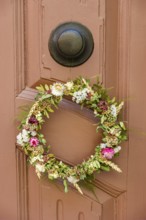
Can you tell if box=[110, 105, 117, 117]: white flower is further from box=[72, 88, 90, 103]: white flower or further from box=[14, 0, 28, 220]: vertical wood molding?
box=[14, 0, 28, 220]: vertical wood molding

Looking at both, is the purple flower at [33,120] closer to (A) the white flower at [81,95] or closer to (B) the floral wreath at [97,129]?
(B) the floral wreath at [97,129]

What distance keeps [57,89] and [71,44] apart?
0.37 ft

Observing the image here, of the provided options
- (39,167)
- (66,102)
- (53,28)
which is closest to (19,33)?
(53,28)

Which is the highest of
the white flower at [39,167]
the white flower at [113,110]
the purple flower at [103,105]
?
the purple flower at [103,105]

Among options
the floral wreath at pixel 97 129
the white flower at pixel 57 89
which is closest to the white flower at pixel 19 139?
the floral wreath at pixel 97 129

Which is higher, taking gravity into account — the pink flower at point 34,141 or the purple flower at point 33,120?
the purple flower at point 33,120

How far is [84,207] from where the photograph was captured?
866 millimetres

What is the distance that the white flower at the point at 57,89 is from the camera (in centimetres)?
79

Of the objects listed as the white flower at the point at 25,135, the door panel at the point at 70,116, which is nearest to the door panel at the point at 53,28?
the door panel at the point at 70,116

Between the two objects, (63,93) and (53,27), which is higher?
(53,27)

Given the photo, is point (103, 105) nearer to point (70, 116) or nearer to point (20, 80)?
point (70, 116)
